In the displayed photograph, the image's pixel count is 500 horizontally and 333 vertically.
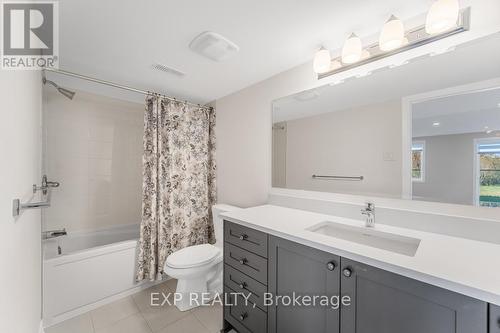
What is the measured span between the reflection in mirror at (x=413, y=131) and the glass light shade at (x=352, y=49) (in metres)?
0.17

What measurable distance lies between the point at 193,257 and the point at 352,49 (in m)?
2.07

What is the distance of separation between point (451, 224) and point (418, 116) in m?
0.63

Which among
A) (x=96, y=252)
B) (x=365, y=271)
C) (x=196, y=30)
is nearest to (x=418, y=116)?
(x=365, y=271)

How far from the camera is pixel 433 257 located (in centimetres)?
87

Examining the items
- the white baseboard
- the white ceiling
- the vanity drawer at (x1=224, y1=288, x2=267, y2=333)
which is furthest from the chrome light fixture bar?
the white baseboard

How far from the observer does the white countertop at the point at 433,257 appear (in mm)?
696

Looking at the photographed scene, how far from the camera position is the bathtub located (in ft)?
5.44

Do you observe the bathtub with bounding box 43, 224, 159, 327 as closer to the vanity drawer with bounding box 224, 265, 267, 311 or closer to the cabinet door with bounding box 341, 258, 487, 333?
the vanity drawer with bounding box 224, 265, 267, 311

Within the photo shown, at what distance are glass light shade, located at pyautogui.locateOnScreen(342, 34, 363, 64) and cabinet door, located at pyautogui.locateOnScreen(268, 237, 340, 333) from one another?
1.25 meters

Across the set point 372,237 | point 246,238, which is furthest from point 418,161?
point 246,238

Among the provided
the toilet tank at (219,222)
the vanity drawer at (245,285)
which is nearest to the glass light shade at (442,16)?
the vanity drawer at (245,285)

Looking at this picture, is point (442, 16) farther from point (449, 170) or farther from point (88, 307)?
point (88, 307)

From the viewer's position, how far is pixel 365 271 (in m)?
0.91

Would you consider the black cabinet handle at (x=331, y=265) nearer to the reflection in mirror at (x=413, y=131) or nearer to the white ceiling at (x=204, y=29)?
the reflection in mirror at (x=413, y=131)
